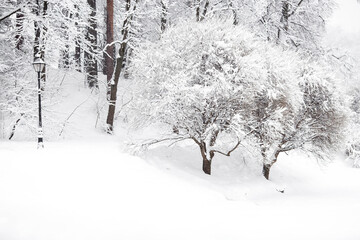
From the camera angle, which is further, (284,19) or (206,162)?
(284,19)

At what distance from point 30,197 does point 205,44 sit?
7.62 meters

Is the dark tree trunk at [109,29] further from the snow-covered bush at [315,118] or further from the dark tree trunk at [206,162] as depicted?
the snow-covered bush at [315,118]

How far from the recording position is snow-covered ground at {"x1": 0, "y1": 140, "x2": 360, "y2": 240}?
5047mm

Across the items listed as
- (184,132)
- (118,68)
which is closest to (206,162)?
(184,132)

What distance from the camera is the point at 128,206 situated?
6.15m

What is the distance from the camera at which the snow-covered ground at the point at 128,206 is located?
16.6 ft

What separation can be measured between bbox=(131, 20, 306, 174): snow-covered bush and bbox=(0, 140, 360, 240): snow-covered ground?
198 cm

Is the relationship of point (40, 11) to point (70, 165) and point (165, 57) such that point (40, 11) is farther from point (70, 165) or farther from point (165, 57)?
point (70, 165)

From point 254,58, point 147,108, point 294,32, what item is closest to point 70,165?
point 147,108

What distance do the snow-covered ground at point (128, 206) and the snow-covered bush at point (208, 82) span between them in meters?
1.98

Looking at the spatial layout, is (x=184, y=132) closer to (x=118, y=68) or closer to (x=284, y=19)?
(x=118, y=68)

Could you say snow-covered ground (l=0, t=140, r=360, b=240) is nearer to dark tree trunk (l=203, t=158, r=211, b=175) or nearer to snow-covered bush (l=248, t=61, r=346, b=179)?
dark tree trunk (l=203, t=158, r=211, b=175)

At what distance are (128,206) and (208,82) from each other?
5.59 meters

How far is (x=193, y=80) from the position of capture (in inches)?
411
